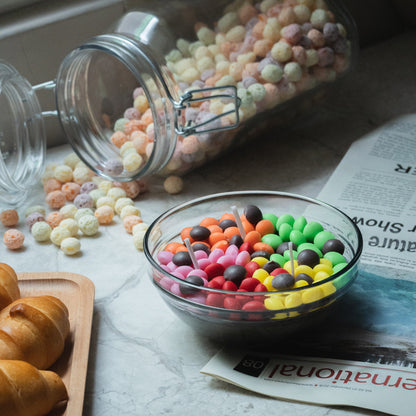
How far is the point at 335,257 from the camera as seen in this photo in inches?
26.4

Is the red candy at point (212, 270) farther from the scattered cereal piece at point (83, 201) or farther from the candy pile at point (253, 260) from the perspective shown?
the scattered cereal piece at point (83, 201)

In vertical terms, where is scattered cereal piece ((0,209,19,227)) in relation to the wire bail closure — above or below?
below

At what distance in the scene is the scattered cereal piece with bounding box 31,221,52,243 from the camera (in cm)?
89

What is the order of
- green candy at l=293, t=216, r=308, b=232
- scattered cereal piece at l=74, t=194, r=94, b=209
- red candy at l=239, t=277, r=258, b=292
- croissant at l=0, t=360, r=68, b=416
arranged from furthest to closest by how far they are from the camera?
scattered cereal piece at l=74, t=194, r=94, b=209
green candy at l=293, t=216, r=308, b=232
red candy at l=239, t=277, r=258, b=292
croissant at l=0, t=360, r=68, b=416

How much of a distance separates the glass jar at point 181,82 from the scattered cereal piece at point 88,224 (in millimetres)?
91

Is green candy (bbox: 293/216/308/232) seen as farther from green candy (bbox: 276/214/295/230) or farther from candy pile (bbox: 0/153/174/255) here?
candy pile (bbox: 0/153/174/255)

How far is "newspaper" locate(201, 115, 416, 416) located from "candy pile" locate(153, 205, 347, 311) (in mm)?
64

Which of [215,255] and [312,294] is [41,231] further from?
[312,294]

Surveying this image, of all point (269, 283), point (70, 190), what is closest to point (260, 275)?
point (269, 283)

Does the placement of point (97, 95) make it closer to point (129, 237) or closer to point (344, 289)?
point (129, 237)

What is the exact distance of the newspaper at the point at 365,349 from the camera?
59 cm

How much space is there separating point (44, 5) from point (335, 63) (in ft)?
1.67

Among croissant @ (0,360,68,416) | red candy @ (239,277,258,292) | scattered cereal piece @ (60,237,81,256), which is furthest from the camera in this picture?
scattered cereal piece @ (60,237,81,256)

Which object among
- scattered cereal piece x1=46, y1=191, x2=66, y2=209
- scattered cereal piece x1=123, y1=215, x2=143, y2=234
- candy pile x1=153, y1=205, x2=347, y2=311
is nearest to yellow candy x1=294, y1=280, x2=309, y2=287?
candy pile x1=153, y1=205, x2=347, y2=311
